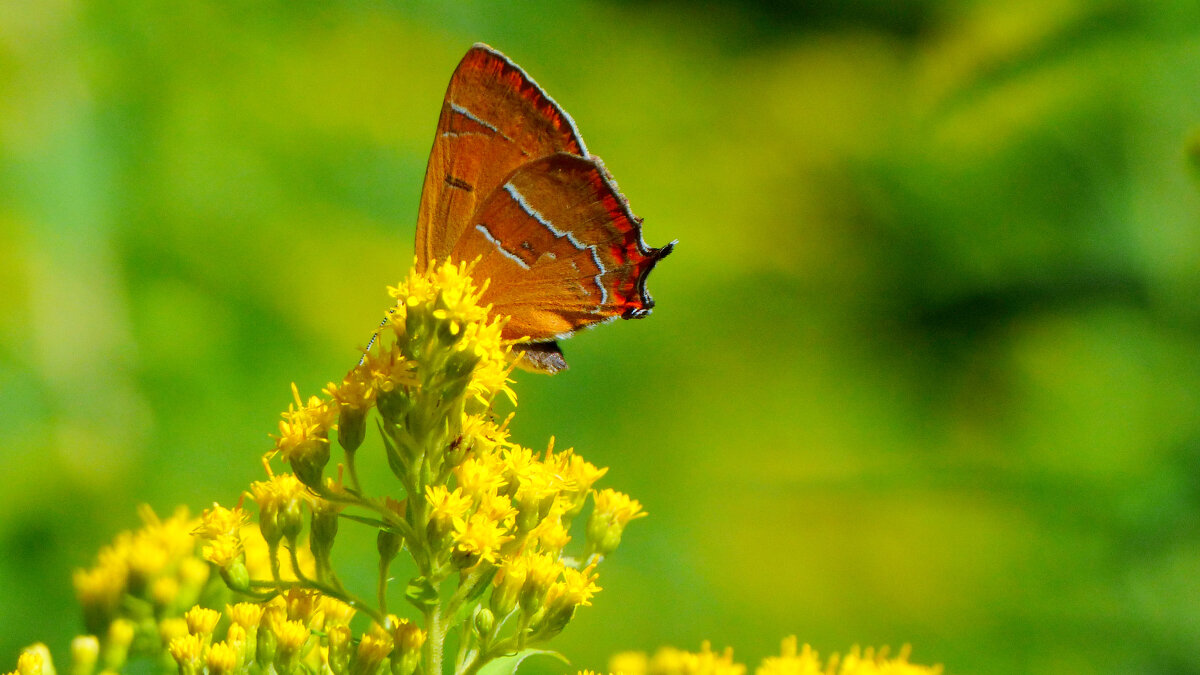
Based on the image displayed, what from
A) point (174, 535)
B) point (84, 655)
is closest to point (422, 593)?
point (84, 655)

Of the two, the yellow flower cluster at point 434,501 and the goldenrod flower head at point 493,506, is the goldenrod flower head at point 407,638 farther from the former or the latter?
the goldenrod flower head at point 493,506

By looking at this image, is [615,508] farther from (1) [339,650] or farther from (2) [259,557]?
(2) [259,557]

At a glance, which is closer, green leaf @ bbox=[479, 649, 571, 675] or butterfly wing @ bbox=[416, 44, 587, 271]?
green leaf @ bbox=[479, 649, 571, 675]

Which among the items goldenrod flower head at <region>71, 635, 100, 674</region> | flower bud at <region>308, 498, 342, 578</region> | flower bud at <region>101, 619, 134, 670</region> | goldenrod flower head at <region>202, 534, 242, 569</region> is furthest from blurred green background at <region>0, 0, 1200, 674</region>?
flower bud at <region>308, 498, 342, 578</region>

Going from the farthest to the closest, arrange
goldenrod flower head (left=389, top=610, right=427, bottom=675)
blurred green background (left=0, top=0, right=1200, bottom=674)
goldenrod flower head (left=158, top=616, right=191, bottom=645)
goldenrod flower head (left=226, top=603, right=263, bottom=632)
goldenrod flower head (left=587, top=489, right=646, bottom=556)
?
blurred green background (left=0, top=0, right=1200, bottom=674), goldenrod flower head (left=158, top=616, right=191, bottom=645), goldenrod flower head (left=587, top=489, right=646, bottom=556), goldenrod flower head (left=226, top=603, right=263, bottom=632), goldenrod flower head (left=389, top=610, right=427, bottom=675)

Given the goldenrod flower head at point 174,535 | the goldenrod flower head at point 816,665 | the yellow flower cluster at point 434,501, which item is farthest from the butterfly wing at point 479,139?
the goldenrod flower head at point 816,665

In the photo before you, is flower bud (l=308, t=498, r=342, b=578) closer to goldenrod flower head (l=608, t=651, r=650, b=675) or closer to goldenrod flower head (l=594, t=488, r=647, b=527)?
goldenrod flower head (l=594, t=488, r=647, b=527)
